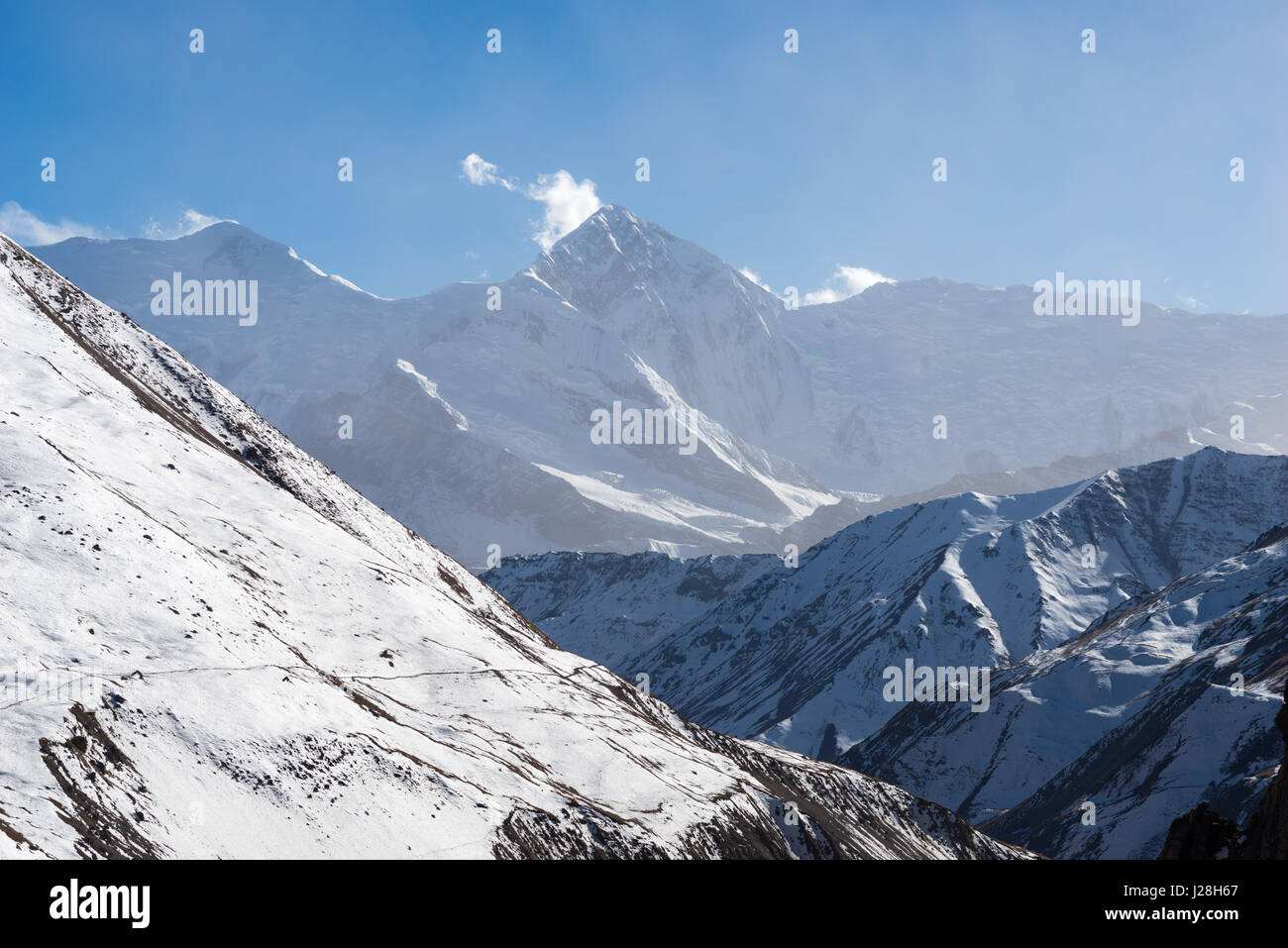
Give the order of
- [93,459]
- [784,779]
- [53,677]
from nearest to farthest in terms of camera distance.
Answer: [53,677] → [93,459] → [784,779]

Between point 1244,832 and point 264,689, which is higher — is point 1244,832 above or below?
below

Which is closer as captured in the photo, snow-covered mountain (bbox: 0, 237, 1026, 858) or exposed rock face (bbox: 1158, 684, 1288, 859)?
exposed rock face (bbox: 1158, 684, 1288, 859)

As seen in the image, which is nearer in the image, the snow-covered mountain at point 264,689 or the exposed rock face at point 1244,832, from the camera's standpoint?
the exposed rock face at point 1244,832

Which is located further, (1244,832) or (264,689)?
Answer: (264,689)

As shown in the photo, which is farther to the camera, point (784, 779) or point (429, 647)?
point (784, 779)
